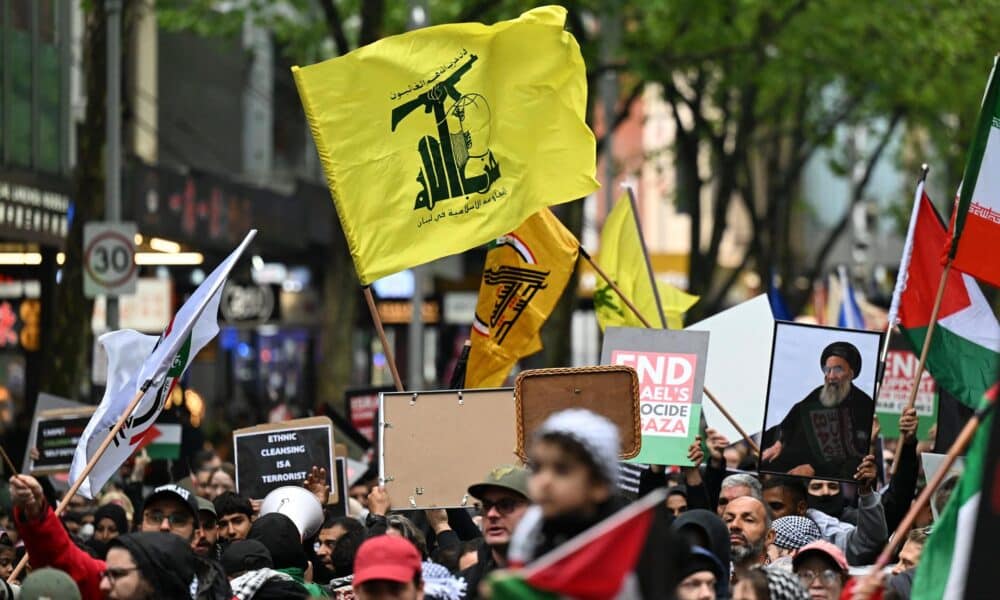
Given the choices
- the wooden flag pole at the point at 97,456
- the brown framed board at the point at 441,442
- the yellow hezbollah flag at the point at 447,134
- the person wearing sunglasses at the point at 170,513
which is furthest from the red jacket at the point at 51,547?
the yellow hezbollah flag at the point at 447,134

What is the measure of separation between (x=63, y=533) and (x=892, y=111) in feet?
99.8

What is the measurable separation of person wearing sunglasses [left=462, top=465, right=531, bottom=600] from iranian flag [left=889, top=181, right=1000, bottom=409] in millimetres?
4595

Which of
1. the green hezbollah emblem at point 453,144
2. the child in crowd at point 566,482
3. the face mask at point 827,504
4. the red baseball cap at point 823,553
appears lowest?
the face mask at point 827,504

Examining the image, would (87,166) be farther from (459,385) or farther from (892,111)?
(892,111)

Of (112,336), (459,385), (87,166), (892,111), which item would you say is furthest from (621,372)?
(892,111)

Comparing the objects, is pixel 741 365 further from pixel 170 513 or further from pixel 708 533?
pixel 708 533

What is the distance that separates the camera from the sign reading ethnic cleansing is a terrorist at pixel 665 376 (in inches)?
422

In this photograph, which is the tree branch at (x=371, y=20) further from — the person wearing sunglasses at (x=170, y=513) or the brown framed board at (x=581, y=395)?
the person wearing sunglasses at (x=170, y=513)

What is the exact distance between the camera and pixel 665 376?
1099 centimetres

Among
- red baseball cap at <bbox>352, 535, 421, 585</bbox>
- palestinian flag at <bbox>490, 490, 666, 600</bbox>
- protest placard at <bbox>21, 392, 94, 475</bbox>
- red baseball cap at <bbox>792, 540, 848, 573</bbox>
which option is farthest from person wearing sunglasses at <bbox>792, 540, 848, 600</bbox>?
protest placard at <bbox>21, 392, 94, 475</bbox>

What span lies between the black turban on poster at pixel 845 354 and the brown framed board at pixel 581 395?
1624 millimetres

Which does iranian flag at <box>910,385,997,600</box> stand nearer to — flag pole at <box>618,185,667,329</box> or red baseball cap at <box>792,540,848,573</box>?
red baseball cap at <box>792,540,848,573</box>

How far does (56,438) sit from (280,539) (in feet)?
16.7

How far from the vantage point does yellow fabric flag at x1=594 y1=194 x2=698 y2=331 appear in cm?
1441
